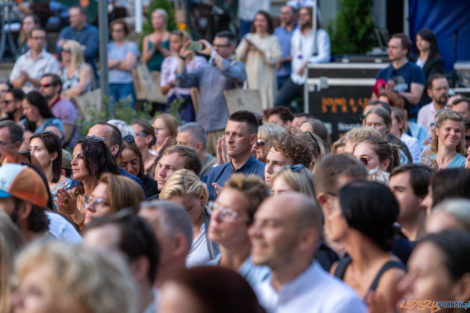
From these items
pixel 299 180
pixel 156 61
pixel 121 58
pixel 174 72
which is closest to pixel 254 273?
pixel 299 180

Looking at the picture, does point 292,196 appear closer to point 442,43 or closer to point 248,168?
point 248,168

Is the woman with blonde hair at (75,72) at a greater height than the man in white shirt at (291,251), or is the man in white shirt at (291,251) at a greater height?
the woman with blonde hair at (75,72)

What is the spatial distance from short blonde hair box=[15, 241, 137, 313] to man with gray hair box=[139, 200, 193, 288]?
3.70ft

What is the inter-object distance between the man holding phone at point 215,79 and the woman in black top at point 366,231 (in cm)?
722

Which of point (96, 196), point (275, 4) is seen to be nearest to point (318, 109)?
point (275, 4)

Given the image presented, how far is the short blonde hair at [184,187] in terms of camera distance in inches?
234

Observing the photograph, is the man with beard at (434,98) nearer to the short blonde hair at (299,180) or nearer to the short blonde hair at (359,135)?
the short blonde hair at (359,135)

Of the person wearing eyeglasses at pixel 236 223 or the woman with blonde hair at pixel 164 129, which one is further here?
the woman with blonde hair at pixel 164 129

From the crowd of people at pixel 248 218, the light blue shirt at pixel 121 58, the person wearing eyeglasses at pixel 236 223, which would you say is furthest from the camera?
the light blue shirt at pixel 121 58

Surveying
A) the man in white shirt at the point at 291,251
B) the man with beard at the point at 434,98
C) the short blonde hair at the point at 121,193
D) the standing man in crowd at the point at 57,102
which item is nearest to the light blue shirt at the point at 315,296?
the man in white shirt at the point at 291,251

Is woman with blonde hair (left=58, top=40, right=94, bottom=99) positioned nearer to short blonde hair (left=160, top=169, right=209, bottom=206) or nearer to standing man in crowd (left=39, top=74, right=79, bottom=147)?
standing man in crowd (left=39, top=74, right=79, bottom=147)

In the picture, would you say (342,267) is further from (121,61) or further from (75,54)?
(121,61)

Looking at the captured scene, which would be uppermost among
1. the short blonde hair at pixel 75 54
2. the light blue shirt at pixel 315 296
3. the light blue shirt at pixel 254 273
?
the short blonde hair at pixel 75 54

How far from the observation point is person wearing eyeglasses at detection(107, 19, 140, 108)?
13336 millimetres
